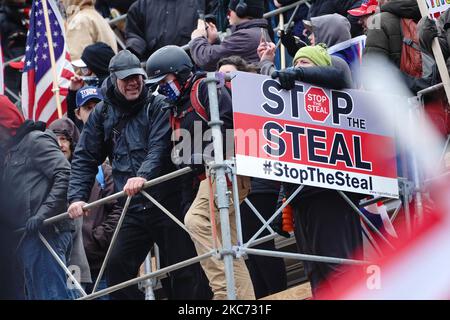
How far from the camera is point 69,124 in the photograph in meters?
16.4

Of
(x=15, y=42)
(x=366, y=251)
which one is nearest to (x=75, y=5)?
(x=15, y=42)

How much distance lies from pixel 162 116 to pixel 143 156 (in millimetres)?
377

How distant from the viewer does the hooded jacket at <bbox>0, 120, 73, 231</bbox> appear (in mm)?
15000

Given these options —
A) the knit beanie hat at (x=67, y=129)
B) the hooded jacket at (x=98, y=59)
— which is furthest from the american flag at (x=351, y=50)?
the hooded jacket at (x=98, y=59)

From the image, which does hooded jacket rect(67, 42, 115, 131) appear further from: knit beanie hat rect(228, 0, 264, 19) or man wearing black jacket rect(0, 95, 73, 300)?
man wearing black jacket rect(0, 95, 73, 300)

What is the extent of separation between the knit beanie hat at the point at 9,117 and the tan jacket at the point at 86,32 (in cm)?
371

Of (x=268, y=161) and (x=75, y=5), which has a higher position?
(x=75, y=5)

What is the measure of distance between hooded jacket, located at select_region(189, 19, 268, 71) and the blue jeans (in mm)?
2199

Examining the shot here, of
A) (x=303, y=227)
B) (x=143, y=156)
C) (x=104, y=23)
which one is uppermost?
(x=104, y=23)

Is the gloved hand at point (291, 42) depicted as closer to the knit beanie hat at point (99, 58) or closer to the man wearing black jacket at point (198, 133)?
the man wearing black jacket at point (198, 133)

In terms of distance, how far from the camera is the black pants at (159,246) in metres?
14.5

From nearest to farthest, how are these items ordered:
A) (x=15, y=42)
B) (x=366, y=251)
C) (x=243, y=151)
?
(x=243, y=151) → (x=366, y=251) → (x=15, y=42)

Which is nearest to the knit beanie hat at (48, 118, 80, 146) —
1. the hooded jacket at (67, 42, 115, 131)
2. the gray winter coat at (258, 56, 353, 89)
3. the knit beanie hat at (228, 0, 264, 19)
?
the hooded jacket at (67, 42, 115, 131)

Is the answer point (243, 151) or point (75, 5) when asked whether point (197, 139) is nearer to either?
point (243, 151)
